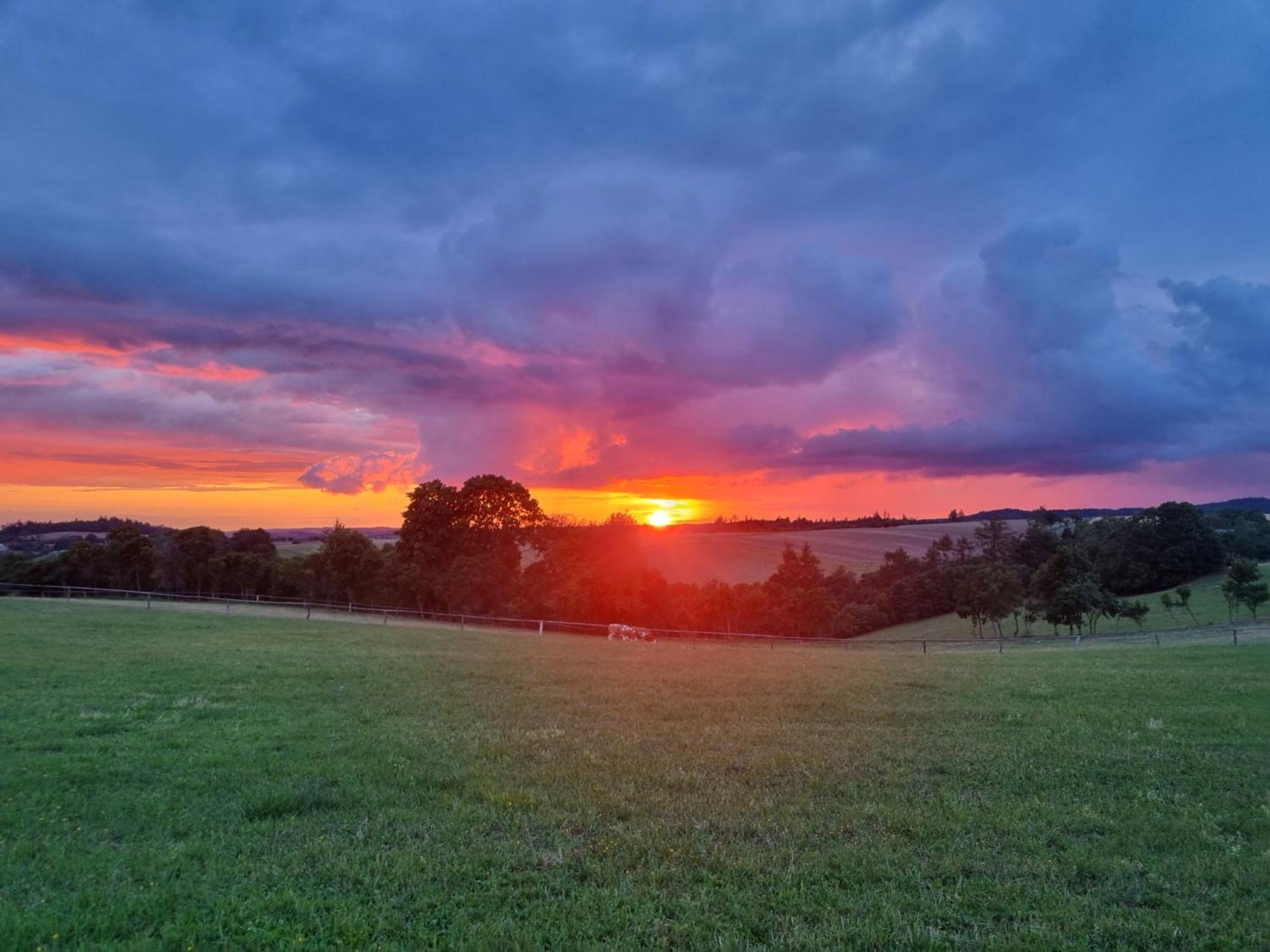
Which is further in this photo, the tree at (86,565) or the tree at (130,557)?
the tree at (86,565)

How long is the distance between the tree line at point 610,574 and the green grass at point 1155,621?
1.19 metres

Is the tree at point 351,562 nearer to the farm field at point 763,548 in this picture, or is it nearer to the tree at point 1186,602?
the farm field at point 763,548

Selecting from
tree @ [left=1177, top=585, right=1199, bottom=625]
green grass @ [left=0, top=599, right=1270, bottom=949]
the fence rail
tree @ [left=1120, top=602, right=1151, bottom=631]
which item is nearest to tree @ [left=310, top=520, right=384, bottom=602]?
the fence rail

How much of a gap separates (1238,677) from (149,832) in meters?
26.8

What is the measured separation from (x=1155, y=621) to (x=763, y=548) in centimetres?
5274

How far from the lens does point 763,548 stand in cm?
11512

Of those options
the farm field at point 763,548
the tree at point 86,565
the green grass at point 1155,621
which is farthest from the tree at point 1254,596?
the tree at point 86,565

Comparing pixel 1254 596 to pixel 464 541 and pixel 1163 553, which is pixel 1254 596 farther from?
pixel 464 541

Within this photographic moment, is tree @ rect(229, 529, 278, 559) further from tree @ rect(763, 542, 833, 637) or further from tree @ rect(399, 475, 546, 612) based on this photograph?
tree @ rect(763, 542, 833, 637)

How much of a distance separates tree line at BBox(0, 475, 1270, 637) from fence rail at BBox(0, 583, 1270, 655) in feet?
14.7

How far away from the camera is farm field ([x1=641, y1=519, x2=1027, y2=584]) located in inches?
3797

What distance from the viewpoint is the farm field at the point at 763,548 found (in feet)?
316

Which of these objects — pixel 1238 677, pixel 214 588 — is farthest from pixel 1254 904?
pixel 214 588

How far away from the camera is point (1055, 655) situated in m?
35.2
